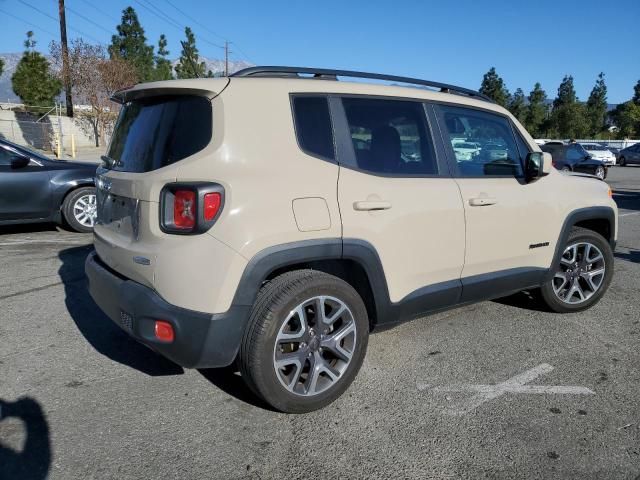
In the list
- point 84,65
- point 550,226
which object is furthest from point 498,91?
point 550,226

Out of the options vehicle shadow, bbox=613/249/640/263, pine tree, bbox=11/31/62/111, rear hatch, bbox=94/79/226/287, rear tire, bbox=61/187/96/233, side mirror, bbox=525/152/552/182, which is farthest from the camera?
pine tree, bbox=11/31/62/111

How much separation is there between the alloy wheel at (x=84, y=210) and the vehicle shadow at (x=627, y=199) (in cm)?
1144

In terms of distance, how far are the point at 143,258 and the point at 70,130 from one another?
34.1 meters

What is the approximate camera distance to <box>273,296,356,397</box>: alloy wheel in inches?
110

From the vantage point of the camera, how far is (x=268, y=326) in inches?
105

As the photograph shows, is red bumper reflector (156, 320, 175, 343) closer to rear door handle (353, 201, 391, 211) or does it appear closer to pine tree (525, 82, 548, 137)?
rear door handle (353, 201, 391, 211)

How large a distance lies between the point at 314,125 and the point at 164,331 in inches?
54.2

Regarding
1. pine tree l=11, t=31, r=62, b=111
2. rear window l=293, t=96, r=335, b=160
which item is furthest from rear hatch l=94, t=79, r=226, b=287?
pine tree l=11, t=31, r=62, b=111

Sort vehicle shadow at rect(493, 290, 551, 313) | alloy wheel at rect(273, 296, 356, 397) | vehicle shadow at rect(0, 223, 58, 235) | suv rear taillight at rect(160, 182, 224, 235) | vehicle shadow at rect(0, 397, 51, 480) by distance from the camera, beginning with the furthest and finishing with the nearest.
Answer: vehicle shadow at rect(0, 223, 58, 235)
vehicle shadow at rect(493, 290, 551, 313)
alloy wheel at rect(273, 296, 356, 397)
suv rear taillight at rect(160, 182, 224, 235)
vehicle shadow at rect(0, 397, 51, 480)

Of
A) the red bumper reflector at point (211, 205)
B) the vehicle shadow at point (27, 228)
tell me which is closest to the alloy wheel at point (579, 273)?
the red bumper reflector at point (211, 205)

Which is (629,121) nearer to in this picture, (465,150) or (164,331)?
(465,150)

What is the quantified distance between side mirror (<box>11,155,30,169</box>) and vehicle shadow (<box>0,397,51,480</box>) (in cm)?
504

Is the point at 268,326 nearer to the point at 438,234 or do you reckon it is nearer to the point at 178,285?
the point at 178,285

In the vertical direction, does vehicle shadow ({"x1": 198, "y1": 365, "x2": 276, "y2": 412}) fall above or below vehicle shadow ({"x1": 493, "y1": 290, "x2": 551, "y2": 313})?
below
